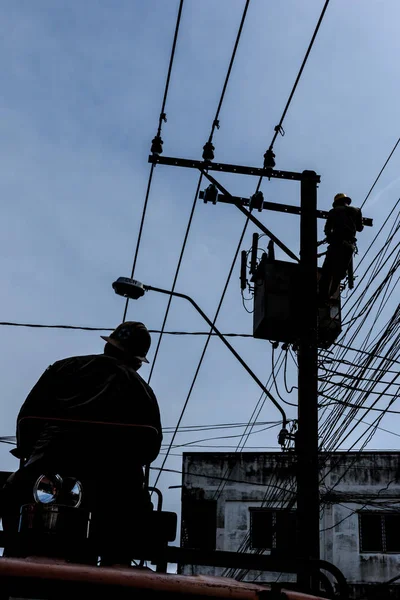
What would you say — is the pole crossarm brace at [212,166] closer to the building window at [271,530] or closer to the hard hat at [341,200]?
the hard hat at [341,200]

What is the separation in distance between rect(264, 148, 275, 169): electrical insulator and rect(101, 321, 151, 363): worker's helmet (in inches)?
285

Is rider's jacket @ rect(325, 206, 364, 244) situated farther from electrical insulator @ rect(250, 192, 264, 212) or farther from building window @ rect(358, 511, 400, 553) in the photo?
building window @ rect(358, 511, 400, 553)

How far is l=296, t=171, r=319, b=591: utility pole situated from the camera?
936 cm

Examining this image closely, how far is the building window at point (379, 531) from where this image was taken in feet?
83.0

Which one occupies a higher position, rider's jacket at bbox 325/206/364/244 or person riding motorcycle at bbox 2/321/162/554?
rider's jacket at bbox 325/206/364/244

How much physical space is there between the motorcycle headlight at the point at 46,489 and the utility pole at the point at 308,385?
18.4ft

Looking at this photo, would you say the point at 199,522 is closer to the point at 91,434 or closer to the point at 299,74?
the point at 299,74

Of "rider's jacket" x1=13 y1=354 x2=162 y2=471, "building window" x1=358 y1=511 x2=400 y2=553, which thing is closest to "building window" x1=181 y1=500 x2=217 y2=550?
"building window" x1=358 y1=511 x2=400 y2=553

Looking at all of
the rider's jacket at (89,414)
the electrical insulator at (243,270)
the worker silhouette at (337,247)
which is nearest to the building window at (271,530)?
the electrical insulator at (243,270)

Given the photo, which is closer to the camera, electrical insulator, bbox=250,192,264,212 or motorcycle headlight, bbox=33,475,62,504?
motorcycle headlight, bbox=33,475,62,504

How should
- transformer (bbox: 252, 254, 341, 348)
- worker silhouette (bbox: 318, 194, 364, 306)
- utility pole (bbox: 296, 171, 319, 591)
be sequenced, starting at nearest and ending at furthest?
utility pole (bbox: 296, 171, 319, 591), transformer (bbox: 252, 254, 341, 348), worker silhouette (bbox: 318, 194, 364, 306)

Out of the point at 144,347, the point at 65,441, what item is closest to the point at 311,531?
the point at 144,347

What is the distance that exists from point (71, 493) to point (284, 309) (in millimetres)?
7950

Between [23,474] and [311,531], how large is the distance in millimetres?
5953
